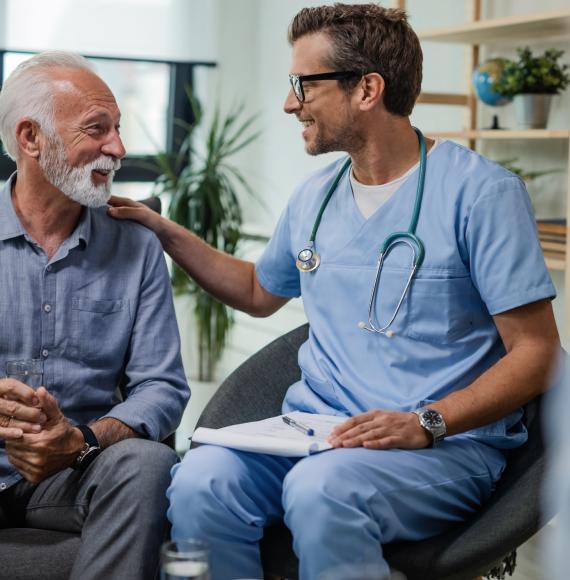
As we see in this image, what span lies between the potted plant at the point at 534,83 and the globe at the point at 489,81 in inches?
2.2

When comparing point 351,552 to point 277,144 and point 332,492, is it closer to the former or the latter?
point 332,492

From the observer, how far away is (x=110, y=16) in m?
4.48

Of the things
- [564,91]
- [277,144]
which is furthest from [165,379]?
[277,144]

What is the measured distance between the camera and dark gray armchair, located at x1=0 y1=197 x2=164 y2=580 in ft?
5.24

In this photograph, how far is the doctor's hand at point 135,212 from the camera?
1979mm

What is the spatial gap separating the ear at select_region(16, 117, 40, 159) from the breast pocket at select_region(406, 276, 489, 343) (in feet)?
2.57

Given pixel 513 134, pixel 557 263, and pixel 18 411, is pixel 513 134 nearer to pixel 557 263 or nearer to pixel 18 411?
pixel 557 263

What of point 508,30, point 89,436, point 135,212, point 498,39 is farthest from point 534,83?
point 89,436

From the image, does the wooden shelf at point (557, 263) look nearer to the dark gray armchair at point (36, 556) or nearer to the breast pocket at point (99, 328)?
the breast pocket at point (99, 328)

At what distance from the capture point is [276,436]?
1.67 metres

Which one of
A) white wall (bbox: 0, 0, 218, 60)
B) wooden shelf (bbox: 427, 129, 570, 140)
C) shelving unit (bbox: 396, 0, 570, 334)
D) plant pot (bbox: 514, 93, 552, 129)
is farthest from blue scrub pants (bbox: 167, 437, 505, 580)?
white wall (bbox: 0, 0, 218, 60)

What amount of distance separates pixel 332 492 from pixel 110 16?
3.46 m

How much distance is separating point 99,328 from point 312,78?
64 centimetres

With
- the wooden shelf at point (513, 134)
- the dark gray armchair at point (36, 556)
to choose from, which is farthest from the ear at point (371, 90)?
the wooden shelf at point (513, 134)
